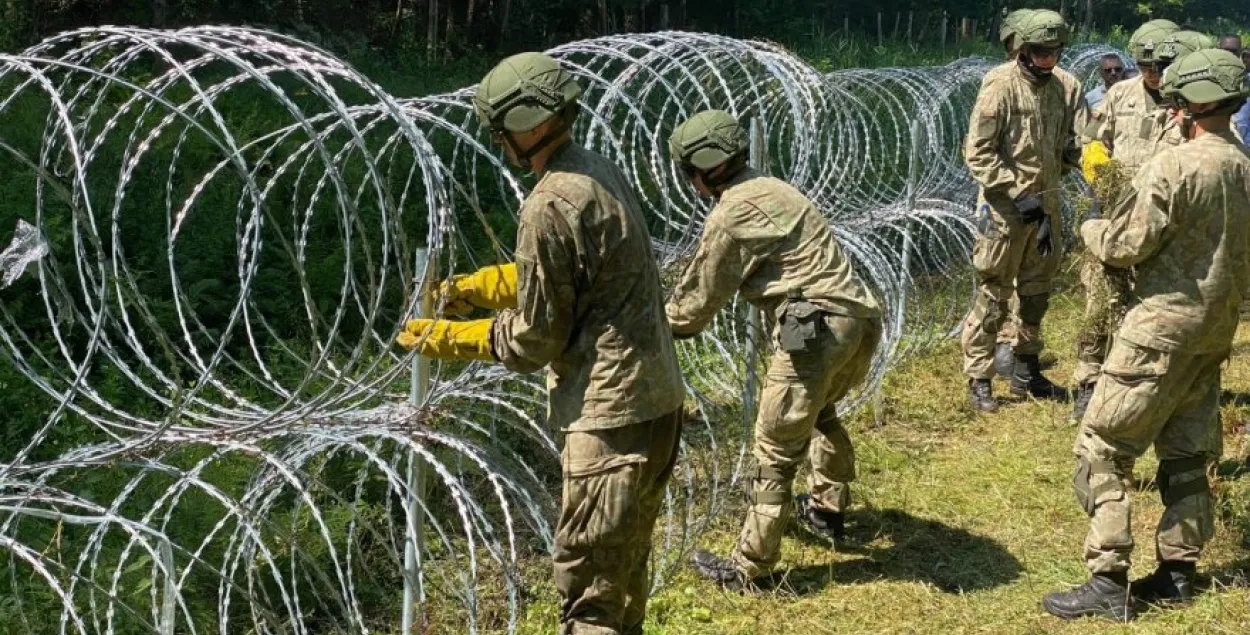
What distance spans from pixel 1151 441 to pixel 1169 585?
615mm

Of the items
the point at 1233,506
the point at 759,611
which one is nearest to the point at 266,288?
the point at 759,611

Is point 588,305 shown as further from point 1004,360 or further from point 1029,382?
point 1004,360

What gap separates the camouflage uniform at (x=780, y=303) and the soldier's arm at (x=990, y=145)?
8.38 feet

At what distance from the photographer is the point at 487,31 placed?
1933 cm

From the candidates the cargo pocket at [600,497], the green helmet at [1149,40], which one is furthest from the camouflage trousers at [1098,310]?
the cargo pocket at [600,497]

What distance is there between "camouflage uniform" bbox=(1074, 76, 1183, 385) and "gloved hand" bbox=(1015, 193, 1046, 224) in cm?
54

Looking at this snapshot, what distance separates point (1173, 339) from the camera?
4.85m

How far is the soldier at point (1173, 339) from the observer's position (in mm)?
4723

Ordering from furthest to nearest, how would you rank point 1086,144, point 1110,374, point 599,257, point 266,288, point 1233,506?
point 266,288, point 1086,144, point 1233,506, point 1110,374, point 599,257

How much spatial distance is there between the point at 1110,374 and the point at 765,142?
2.05 meters

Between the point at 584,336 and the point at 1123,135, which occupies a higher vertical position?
the point at 584,336

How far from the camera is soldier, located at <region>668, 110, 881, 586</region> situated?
4.90 m

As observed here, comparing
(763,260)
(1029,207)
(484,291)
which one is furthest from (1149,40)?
(484,291)

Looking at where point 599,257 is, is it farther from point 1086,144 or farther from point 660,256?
point 1086,144
